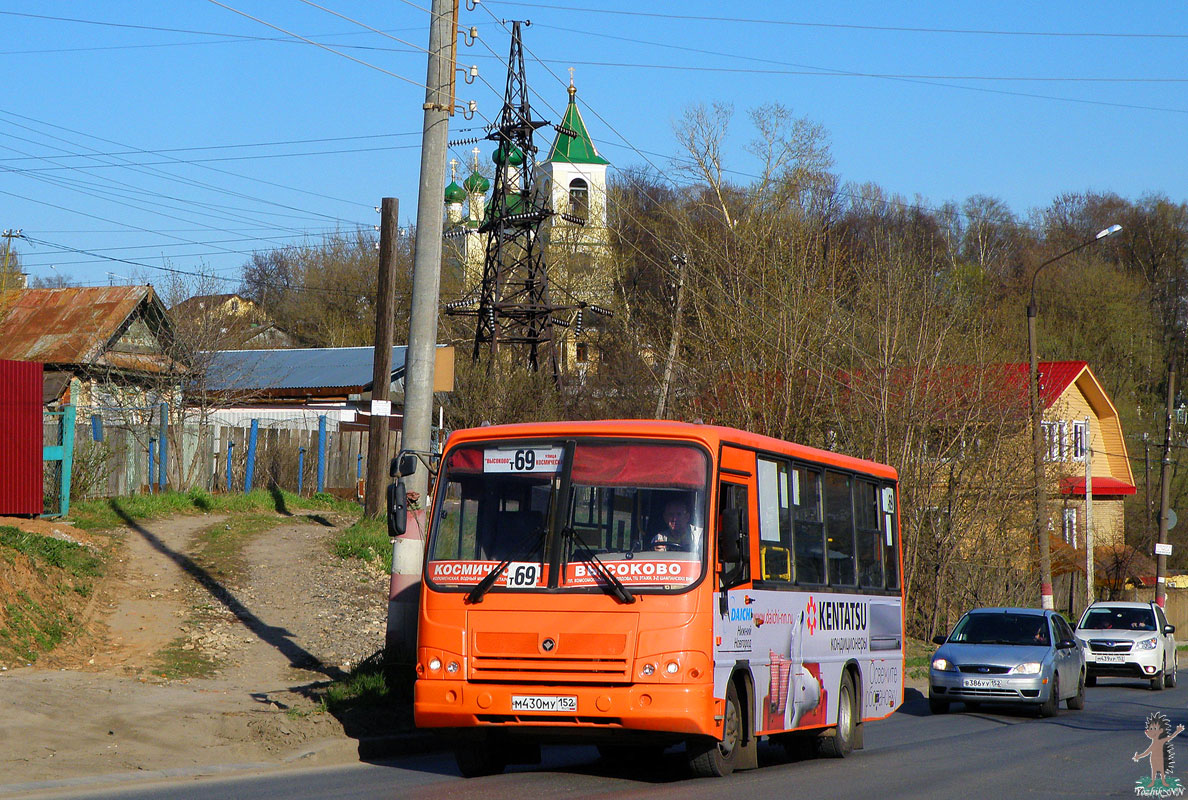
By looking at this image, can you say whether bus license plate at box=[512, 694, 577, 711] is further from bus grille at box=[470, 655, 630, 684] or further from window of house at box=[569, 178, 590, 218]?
window of house at box=[569, 178, 590, 218]

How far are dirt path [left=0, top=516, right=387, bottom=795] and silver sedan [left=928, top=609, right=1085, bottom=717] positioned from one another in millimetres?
8290

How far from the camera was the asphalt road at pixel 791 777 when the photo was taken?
9.09 m

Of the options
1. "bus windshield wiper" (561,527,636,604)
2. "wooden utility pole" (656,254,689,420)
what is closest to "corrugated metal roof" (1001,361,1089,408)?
"wooden utility pole" (656,254,689,420)

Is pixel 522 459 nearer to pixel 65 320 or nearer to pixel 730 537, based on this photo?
pixel 730 537

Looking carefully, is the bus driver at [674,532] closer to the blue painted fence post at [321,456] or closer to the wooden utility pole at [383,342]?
the wooden utility pole at [383,342]

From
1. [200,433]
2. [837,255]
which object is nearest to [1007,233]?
[837,255]

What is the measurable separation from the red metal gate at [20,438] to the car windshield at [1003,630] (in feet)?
46.4

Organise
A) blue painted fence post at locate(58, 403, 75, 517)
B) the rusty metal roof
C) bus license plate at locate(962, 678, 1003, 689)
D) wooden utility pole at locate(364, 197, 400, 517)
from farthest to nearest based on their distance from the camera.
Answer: the rusty metal roof, wooden utility pole at locate(364, 197, 400, 517), blue painted fence post at locate(58, 403, 75, 517), bus license plate at locate(962, 678, 1003, 689)

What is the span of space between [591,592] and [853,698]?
184 inches

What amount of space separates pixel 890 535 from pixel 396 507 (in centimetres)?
637

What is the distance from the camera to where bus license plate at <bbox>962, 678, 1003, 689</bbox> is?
18.0 m

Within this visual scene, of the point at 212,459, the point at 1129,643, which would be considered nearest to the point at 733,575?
the point at 1129,643

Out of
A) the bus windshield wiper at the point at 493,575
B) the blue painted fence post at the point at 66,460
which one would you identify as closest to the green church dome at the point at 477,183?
the blue painted fence post at the point at 66,460

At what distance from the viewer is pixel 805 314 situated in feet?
88.4
